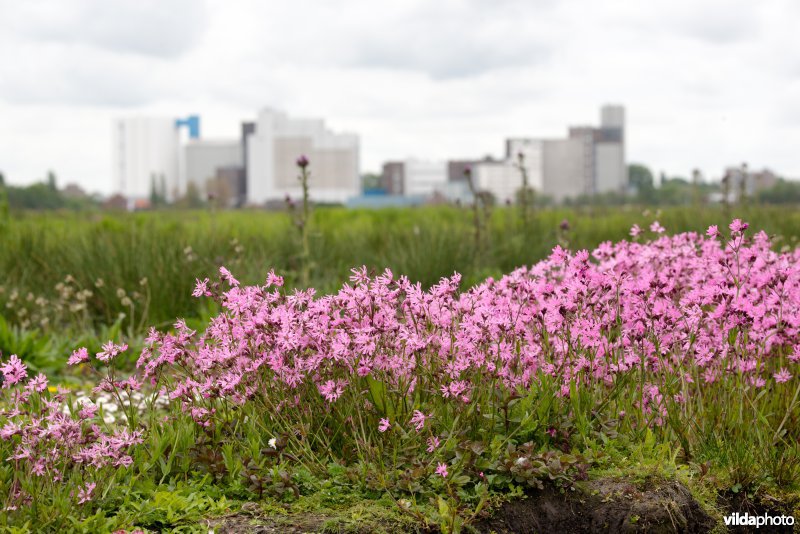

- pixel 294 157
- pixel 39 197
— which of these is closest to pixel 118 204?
pixel 39 197

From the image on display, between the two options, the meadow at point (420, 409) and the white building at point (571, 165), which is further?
the white building at point (571, 165)

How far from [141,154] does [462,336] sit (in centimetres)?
19069

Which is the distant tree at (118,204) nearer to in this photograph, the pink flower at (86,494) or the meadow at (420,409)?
the meadow at (420,409)

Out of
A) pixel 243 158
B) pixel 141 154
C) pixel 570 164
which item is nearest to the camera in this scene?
pixel 570 164

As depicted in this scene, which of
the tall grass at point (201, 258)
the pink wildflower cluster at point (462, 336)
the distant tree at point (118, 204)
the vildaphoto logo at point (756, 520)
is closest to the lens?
the pink wildflower cluster at point (462, 336)

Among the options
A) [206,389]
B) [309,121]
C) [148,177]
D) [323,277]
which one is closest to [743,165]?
[323,277]

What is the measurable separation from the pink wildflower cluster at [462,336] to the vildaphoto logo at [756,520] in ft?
1.48

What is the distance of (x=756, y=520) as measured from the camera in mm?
3084

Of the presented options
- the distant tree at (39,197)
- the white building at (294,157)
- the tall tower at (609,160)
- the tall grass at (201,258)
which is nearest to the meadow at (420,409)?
the tall grass at (201,258)

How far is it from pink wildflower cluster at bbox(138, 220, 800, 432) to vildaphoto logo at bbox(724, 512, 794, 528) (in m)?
0.45

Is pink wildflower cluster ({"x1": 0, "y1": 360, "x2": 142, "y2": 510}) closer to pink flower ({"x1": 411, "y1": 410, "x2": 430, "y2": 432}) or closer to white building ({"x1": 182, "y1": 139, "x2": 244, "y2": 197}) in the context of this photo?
pink flower ({"x1": 411, "y1": 410, "x2": 430, "y2": 432})

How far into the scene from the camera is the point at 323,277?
792cm

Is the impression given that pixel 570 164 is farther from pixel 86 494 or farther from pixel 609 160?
pixel 86 494

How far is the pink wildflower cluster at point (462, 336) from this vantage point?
9.36 feet
